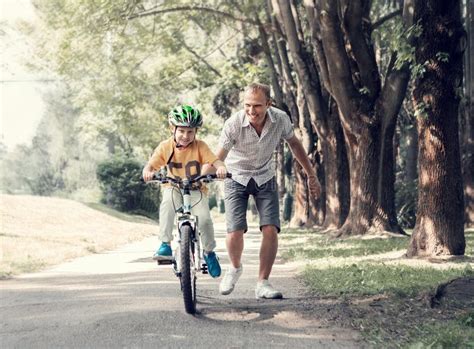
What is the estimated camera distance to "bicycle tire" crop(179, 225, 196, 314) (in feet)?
22.2

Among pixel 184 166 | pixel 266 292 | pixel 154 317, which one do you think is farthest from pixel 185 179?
pixel 266 292

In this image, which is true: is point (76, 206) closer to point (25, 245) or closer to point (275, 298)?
point (25, 245)

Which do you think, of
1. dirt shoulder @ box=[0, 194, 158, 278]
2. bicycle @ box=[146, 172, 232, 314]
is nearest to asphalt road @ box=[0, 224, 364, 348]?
bicycle @ box=[146, 172, 232, 314]

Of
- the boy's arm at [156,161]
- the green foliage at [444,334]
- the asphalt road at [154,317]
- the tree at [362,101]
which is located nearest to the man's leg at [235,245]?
the asphalt road at [154,317]

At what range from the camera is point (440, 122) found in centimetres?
1218

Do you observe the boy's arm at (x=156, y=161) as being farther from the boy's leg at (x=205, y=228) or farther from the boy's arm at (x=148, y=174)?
the boy's leg at (x=205, y=228)

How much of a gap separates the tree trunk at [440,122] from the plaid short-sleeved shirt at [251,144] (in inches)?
195

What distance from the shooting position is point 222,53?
32688mm

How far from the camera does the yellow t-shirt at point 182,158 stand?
298 inches

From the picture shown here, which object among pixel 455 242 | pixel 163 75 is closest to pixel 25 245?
pixel 455 242

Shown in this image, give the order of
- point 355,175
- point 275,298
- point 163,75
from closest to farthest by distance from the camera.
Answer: point 275,298 < point 355,175 < point 163,75

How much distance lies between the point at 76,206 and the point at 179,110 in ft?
76.7

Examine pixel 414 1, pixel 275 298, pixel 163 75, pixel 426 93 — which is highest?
pixel 163 75

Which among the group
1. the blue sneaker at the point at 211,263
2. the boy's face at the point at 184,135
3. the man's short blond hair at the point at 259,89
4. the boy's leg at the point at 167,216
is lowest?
the blue sneaker at the point at 211,263
